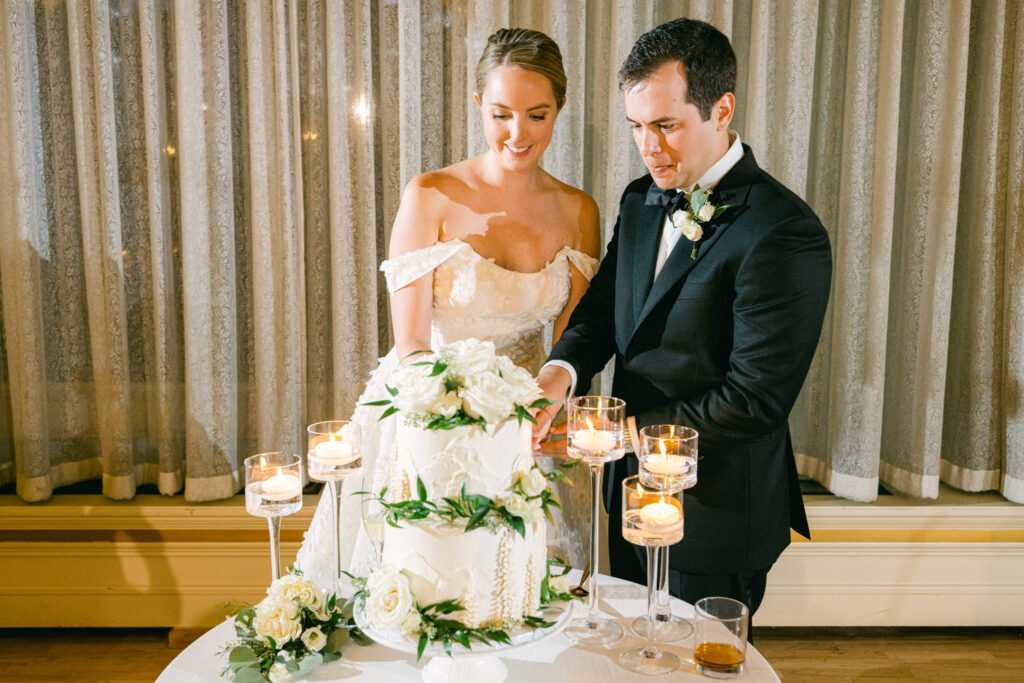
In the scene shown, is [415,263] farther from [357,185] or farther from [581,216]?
[357,185]

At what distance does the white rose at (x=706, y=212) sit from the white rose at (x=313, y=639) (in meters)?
1.20

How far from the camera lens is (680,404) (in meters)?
1.89

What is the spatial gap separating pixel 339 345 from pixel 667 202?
4.58 feet

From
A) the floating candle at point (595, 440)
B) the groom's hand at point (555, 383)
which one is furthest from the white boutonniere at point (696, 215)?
the floating candle at point (595, 440)

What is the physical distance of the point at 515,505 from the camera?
129cm

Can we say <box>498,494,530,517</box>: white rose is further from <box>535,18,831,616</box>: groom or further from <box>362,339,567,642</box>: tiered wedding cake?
<box>535,18,831,616</box>: groom

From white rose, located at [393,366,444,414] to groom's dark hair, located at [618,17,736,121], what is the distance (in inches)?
38.3

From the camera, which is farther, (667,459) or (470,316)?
(470,316)

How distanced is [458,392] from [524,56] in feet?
3.91

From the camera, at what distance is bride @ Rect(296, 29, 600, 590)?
2.16 metres

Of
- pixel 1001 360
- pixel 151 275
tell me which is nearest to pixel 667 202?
pixel 1001 360

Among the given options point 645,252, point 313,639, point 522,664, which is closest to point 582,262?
point 645,252

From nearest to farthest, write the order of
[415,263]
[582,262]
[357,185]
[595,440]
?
[595,440]
[415,263]
[582,262]
[357,185]

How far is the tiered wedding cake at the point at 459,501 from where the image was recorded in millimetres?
1271
